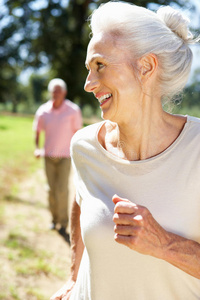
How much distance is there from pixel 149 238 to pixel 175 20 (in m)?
0.89

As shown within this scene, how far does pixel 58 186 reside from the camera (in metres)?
5.68

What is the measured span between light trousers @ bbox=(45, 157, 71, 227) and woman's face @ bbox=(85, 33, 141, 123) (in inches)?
159

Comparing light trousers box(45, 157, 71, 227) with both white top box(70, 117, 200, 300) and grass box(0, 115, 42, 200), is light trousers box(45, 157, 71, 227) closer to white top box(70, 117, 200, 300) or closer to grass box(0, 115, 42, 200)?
grass box(0, 115, 42, 200)

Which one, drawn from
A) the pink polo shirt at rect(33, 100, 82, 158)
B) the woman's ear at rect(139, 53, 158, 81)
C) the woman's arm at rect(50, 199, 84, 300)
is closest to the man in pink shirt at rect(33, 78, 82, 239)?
the pink polo shirt at rect(33, 100, 82, 158)

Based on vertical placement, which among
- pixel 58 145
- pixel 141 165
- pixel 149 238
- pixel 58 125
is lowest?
pixel 58 145

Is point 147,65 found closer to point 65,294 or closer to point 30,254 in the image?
point 65,294

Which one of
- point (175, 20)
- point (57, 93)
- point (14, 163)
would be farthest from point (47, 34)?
point (175, 20)

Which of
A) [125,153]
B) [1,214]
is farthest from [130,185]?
[1,214]

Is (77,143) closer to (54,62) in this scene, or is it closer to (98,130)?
(98,130)

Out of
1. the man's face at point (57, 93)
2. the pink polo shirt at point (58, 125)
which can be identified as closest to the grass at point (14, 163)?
the pink polo shirt at point (58, 125)

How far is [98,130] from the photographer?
1.81 m

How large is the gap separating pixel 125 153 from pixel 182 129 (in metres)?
0.26

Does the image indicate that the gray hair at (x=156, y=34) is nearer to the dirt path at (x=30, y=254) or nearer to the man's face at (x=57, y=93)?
the dirt path at (x=30, y=254)

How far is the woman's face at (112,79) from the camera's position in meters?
1.55
